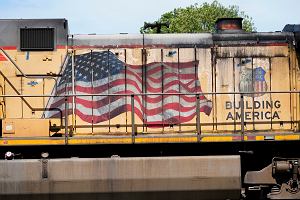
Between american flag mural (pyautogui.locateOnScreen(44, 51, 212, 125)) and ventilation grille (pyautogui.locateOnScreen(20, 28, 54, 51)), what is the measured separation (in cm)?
55

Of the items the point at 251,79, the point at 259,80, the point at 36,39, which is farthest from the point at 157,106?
the point at 36,39

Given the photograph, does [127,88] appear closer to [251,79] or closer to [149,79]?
[149,79]

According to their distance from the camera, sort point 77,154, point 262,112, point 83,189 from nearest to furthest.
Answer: point 83,189
point 77,154
point 262,112

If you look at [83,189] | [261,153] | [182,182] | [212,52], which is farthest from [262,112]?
[83,189]

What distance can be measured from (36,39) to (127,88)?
1911 mm

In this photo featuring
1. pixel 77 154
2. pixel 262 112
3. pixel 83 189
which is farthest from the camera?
pixel 262 112

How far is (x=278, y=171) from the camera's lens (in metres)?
8.50

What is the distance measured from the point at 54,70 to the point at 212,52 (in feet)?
9.63

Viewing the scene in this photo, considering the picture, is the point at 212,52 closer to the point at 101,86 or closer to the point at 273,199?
the point at 101,86

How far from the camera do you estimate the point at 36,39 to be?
955 cm

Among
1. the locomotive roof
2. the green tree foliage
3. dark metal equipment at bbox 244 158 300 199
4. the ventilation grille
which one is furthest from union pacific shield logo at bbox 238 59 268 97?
the green tree foliage

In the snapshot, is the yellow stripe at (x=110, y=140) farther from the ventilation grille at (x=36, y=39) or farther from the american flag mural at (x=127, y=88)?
the ventilation grille at (x=36, y=39)

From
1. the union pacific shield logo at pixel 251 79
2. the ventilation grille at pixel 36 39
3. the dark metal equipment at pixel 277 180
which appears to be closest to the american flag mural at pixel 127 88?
the ventilation grille at pixel 36 39

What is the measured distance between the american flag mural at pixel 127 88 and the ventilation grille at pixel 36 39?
0.55 m
